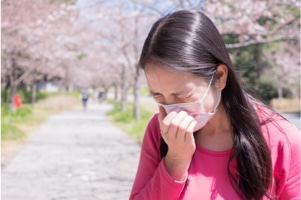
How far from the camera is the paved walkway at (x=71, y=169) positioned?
553cm

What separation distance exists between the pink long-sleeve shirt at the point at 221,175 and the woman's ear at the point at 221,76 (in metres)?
0.18

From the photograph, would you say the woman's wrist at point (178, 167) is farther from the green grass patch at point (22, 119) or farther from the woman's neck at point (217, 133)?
the green grass patch at point (22, 119)

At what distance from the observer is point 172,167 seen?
1199 millimetres

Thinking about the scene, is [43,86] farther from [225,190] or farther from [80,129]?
[225,190]

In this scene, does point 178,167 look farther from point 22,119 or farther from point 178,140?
point 22,119

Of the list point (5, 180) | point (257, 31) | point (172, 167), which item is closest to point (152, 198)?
point (172, 167)

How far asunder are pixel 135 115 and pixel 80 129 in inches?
81.2

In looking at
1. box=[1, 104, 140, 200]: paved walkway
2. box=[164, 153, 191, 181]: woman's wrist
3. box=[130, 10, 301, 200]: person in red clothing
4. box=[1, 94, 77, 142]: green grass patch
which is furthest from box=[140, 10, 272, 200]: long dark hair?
box=[1, 94, 77, 142]: green grass patch

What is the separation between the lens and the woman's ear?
Result: 1.26m

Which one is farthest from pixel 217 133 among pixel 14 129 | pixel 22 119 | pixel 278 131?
pixel 22 119

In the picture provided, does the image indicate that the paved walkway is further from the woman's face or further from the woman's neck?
the woman's face

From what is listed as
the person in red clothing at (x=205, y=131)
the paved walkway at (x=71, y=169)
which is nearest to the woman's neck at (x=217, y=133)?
the person in red clothing at (x=205, y=131)

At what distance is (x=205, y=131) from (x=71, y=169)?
6.15 meters

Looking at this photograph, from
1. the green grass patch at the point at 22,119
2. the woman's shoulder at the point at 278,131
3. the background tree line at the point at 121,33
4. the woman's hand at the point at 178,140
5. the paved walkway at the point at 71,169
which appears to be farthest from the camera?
the green grass patch at the point at 22,119
